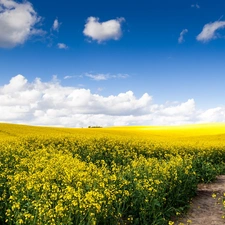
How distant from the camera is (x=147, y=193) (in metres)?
9.67

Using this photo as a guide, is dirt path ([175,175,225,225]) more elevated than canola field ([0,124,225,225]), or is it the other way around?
canola field ([0,124,225,225])

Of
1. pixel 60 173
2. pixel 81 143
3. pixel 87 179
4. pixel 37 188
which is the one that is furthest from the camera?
pixel 81 143

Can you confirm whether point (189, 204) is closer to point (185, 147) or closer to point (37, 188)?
point (37, 188)

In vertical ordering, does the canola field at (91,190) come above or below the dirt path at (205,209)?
above

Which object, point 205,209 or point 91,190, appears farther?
point 205,209

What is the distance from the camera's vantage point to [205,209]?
12141 mm

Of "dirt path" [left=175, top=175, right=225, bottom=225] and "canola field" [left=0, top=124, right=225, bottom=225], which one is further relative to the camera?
"dirt path" [left=175, top=175, right=225, bottom=225]

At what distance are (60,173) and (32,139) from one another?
12.1 meters

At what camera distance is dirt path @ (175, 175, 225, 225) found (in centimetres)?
1076

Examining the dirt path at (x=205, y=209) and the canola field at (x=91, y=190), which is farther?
the dirt path at (x=205, y=209)

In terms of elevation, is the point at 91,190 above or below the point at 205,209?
above

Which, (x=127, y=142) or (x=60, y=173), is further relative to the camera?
(x=127, y=142)

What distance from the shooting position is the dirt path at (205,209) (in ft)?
35.3

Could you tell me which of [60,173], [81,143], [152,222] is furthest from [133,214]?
[81,143]
